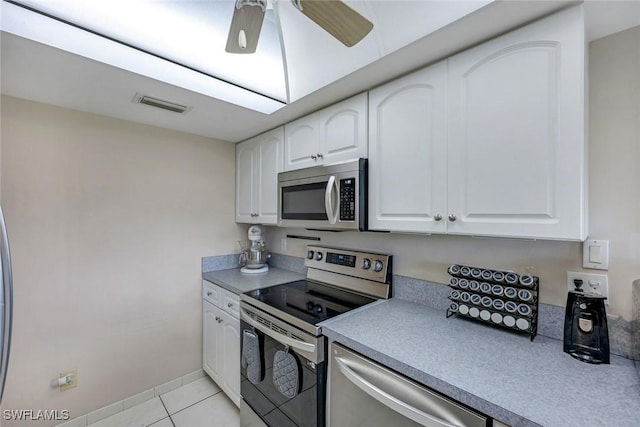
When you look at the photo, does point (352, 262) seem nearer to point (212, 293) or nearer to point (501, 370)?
point (501, 370)

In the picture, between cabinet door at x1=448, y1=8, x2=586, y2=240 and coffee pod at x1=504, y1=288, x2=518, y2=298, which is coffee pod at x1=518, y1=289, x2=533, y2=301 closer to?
coffee pod at x1=504, y1=288, x2=518, y2=298

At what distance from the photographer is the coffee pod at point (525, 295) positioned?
111 cm

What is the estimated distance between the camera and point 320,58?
145 centimetres

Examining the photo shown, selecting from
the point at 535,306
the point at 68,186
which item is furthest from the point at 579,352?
the point at 68,186

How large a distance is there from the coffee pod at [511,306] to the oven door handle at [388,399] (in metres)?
0.56

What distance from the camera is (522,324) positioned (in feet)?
3.64

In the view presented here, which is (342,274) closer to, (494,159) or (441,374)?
(441,374)

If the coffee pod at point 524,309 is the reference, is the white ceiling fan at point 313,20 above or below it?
above

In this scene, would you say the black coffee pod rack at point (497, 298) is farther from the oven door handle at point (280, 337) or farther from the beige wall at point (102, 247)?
the beige wall at point (102, 247)

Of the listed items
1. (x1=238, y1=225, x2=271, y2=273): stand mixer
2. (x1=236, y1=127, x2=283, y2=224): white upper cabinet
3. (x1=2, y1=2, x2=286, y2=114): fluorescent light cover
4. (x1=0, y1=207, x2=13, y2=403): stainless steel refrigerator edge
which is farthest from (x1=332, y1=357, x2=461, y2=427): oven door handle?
(x1=2, y1=2, x2=286, y2=114): fluorescent light cover

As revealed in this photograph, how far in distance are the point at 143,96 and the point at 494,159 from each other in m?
1.87

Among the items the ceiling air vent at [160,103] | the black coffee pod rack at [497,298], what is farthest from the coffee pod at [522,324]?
the ceiling air vent at [160,103]

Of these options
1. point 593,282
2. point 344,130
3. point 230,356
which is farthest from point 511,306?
point 230,356

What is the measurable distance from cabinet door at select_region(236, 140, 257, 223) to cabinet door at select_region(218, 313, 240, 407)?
846 millimetres
